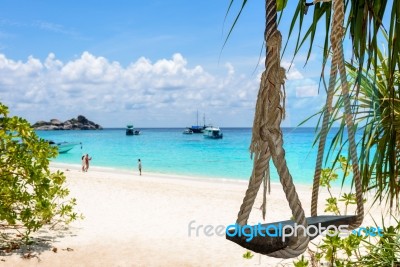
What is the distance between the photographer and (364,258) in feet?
11.9

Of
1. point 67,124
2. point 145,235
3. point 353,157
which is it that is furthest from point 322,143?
point 67,124

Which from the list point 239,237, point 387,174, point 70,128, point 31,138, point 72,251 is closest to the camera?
point 239,237

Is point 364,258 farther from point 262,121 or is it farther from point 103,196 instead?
point 103,196

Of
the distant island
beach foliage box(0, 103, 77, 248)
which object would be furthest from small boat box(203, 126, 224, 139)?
beach foliage box(0, 103, 77, 248)

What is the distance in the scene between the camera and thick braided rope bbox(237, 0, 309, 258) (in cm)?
155

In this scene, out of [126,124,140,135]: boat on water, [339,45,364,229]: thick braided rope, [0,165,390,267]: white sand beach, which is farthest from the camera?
[126,124,140,135]: boat on water

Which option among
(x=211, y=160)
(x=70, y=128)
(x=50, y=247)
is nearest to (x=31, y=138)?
(x=50, y=247)

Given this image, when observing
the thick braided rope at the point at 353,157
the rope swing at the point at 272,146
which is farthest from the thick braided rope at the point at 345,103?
the rope swing at the point at 272,146

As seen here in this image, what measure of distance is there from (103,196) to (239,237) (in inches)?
423

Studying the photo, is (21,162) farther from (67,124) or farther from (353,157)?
(67,124)

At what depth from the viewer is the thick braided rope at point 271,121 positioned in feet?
5.09

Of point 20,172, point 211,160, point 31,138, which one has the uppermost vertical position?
point 31,138

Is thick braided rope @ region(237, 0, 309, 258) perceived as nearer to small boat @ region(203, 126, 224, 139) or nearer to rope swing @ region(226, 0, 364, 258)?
rope swing @ region(226, 0, 364, 258)

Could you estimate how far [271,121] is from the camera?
1583 millimetres
